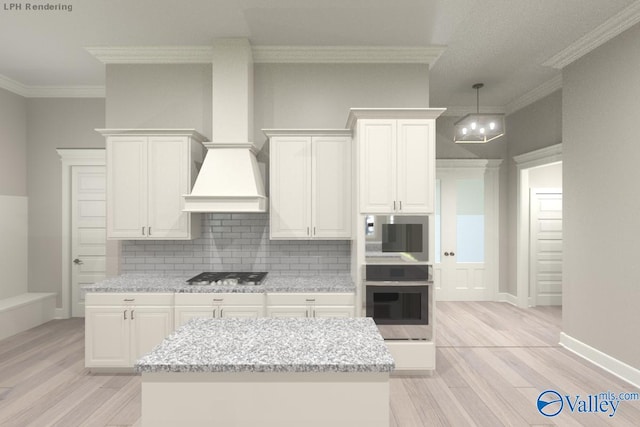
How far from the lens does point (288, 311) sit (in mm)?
3322

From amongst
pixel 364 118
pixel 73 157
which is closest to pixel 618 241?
pixel 364 118

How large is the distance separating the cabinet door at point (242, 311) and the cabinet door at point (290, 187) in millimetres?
773

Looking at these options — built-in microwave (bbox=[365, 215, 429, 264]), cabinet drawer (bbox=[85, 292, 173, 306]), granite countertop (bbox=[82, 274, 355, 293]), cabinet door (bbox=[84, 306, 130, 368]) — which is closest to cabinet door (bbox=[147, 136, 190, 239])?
granite countertop (bbox=[82, 274, 355, 293])

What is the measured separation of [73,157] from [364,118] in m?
4.35

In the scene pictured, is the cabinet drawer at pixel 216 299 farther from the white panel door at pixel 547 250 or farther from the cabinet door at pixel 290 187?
the white panel door at pixel 547 250

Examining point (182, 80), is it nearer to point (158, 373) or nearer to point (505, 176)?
point (158, 373)

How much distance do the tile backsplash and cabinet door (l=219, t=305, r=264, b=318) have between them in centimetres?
72

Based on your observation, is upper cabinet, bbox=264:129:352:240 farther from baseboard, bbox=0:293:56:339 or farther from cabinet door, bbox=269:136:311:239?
baseboard, bbox=0:293:56:339

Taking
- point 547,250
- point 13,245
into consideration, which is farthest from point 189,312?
point 547,250

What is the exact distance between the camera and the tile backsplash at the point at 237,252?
3971 millimetres

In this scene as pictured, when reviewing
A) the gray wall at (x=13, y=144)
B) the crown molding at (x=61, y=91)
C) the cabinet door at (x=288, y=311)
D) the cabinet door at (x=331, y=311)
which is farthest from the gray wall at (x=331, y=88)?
the gray wall at (x=13, y=144)

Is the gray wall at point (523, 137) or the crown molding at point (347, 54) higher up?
the crown molding at point (347, 54)

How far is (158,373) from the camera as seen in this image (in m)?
1.52

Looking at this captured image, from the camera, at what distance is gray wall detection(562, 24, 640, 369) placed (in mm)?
3205
